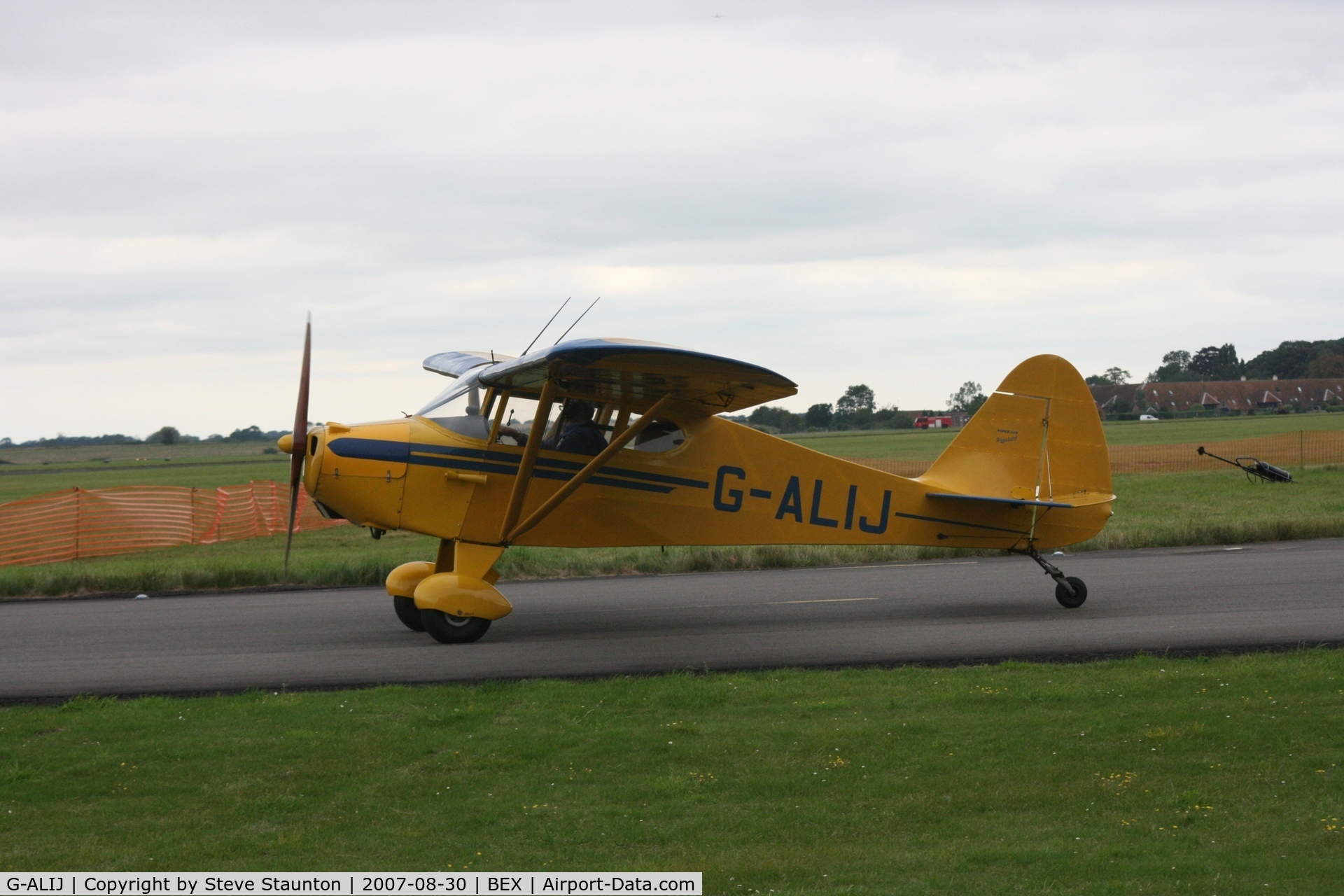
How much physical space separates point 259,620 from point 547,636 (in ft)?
12.1

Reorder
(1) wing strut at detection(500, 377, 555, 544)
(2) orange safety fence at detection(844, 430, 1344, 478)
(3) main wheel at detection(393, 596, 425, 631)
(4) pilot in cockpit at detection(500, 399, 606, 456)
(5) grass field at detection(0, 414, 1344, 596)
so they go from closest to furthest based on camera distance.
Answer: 1. (1) wing strut at detection(500, 377, 555, 544)
2. (4) pilot in cockpit at detection(500, 399, 606, 456)
3. (3) main wheel at detection(393, 596, 425, 631)
4. (5) grass field at detection(0, 414, 1344, 596)
5. (2) orange safety fence at detection(844, 430, 1344, 478)

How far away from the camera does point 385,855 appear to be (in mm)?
5262

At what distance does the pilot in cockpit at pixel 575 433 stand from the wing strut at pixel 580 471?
0.40 metres

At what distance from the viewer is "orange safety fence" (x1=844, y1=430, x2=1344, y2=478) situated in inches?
1636

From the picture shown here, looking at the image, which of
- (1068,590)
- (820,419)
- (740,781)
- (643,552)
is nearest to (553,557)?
(643,552)

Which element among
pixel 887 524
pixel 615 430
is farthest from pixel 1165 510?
pixel 615 430

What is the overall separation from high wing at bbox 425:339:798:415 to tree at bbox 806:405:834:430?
117610mm

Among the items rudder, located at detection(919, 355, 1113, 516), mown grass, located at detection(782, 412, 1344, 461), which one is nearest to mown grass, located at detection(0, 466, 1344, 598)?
rudder, located at detection(919, 355, 1113, 516)

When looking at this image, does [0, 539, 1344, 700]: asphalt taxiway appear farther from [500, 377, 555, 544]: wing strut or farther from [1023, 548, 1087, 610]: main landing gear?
[500, 377, 555, 544]: wing strut

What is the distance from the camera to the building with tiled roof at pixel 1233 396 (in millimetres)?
118125

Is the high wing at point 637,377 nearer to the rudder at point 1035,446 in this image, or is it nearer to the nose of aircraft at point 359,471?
the nose of aircraft at point 359,471

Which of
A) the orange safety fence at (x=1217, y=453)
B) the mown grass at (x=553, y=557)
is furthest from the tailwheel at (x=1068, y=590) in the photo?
the orange safety fence at (x=1217, y=453)

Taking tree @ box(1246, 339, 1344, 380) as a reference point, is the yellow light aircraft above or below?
below

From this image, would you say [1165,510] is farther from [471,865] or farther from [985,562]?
[471,865]
